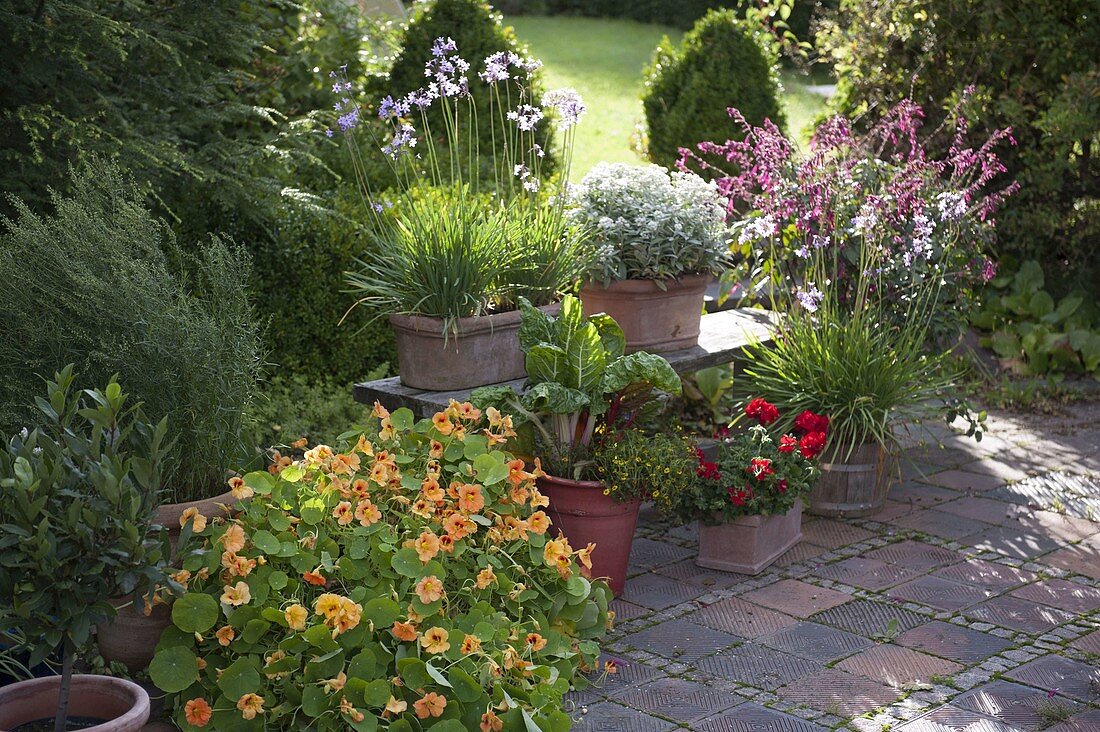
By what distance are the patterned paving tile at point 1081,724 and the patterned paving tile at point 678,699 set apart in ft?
2.76

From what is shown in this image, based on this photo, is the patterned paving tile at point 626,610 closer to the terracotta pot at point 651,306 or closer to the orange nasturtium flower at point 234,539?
the terracotta pot at point 651,306

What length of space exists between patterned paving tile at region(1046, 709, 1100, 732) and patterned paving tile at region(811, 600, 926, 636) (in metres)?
0.66

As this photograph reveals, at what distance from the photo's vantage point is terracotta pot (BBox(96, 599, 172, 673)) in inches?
118

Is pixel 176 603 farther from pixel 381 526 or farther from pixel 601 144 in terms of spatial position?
pixel 601 144

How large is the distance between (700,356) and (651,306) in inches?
12.3

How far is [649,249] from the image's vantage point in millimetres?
4520

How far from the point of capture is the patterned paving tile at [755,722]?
10.1ft

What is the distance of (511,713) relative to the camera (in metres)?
2.85

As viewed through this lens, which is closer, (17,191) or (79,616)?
(79,616)

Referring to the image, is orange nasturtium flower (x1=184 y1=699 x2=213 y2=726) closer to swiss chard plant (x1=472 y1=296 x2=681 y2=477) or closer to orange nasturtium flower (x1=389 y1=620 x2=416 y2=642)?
orange nasturtium flower (x1=389 y1=620 x2=416 y2=642)

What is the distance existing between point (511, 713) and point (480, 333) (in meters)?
1.58

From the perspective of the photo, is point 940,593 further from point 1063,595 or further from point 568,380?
point 568,380

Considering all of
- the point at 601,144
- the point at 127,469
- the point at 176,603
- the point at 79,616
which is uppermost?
the point at 127,469

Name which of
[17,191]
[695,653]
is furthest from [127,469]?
[17,191]
